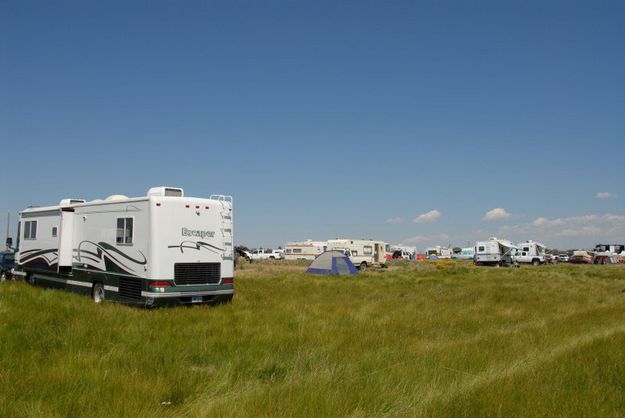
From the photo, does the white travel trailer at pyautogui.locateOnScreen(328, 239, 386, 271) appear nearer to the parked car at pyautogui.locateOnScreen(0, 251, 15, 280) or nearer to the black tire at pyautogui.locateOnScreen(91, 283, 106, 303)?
the parked car at pyautogui.locateOnScreen(0, 251, 15, 280)

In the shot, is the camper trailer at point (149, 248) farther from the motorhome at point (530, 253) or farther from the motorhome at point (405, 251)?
the motorhome at point (405, 251)

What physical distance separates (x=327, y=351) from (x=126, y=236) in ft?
25.0

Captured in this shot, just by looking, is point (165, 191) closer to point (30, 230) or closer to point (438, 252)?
point (30, 230)

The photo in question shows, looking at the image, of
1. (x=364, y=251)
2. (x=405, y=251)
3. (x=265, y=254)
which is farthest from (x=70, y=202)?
(x=405, y=251)

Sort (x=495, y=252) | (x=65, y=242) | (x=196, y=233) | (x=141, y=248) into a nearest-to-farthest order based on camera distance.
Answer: (x=141, y=248)
(x=196, y=233)
(x=65, y=242)
(x=495, y=252)

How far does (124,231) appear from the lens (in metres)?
14.8

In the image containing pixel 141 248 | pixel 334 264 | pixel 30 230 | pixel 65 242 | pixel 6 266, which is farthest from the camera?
pixel 334 264

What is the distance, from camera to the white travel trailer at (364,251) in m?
47.3

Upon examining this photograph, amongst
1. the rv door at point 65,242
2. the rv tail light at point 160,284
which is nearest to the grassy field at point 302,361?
the rv tail light at point 160,284

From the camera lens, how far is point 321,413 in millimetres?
5789

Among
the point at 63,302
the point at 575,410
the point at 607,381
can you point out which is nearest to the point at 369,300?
the point at 63,302

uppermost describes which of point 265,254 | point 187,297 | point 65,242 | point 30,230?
point 265,254

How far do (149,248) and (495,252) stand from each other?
152ft

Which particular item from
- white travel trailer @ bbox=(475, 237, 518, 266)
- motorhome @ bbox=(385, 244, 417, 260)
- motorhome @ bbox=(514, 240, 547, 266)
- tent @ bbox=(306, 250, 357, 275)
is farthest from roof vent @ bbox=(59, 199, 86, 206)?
motorhome @ bbox=(385, 244, 417, 260)
